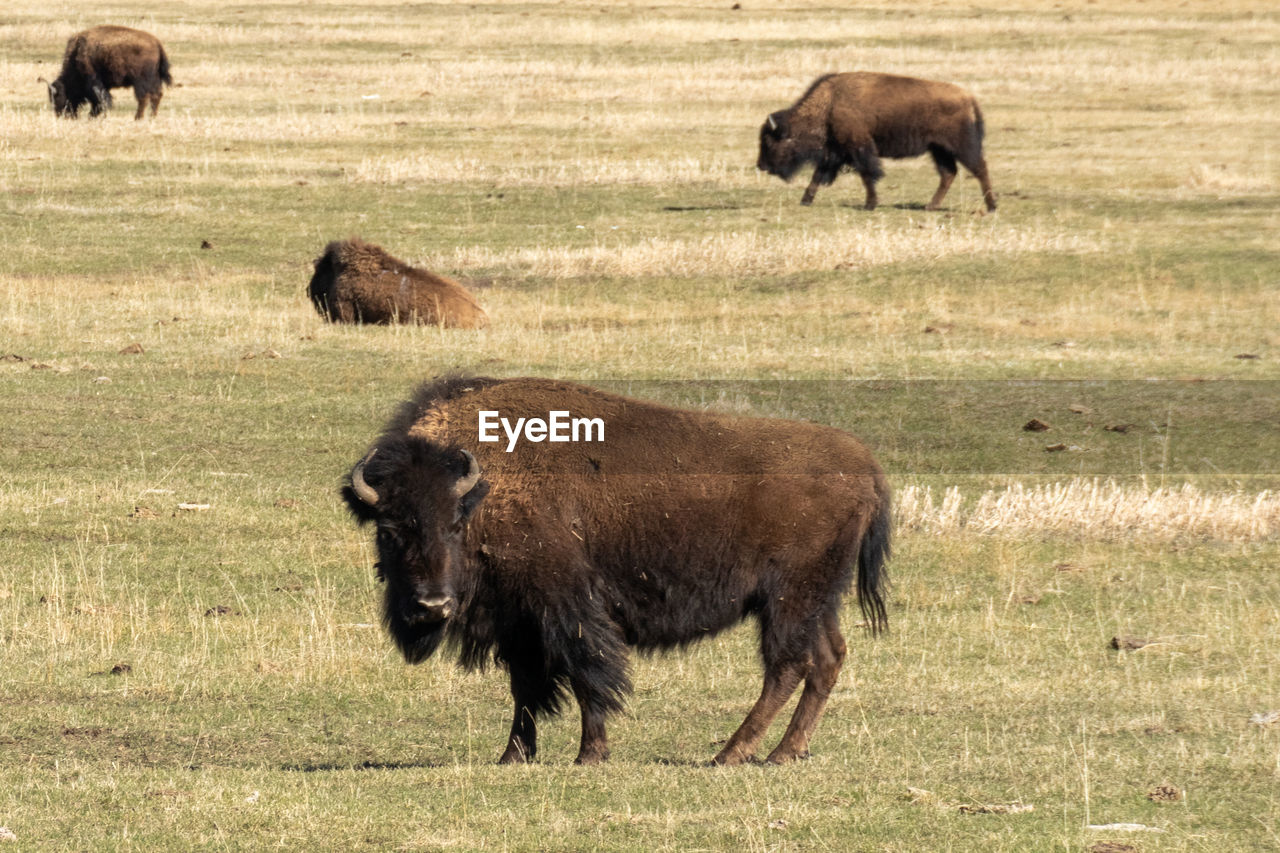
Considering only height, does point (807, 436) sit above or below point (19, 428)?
above

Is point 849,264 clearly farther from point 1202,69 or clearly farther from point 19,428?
point 1202,69

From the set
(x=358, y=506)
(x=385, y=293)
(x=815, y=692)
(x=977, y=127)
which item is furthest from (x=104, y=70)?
(x=815, y=692)

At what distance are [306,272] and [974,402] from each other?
10473mm

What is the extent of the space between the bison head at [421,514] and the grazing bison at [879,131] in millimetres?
21802

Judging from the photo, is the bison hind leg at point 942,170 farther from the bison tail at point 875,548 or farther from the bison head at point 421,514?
the bison head at point 421,514

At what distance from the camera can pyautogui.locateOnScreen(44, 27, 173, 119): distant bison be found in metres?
36.9

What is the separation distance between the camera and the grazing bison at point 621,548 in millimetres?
8414

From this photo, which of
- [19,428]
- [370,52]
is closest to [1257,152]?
[370,52]

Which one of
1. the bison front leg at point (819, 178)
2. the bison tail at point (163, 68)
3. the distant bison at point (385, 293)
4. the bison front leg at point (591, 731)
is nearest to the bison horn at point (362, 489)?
the bison front leg at point (591, 731)

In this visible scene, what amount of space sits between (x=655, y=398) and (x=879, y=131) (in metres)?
13.1

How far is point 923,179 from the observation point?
110 feet

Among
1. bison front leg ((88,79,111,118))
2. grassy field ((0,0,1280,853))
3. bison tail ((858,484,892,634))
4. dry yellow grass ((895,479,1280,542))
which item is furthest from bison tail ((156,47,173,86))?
bison tail ((858,484,892,634))

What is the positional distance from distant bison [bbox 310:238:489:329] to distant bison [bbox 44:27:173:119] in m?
17.3

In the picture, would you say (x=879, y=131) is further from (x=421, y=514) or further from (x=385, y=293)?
(x=421, y=514)
